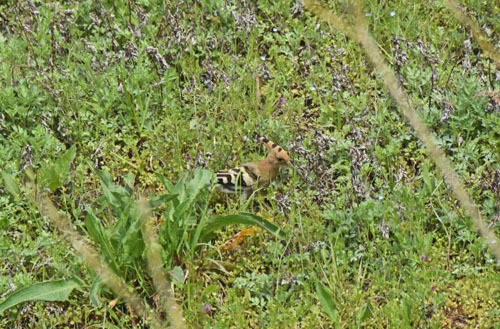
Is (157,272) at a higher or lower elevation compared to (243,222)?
higher

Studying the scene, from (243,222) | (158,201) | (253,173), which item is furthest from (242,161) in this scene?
(158,201)

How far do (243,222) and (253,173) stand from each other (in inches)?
23.0

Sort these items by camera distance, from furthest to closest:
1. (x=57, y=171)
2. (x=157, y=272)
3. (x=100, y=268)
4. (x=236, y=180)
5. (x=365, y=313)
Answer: (x=57, y=171) < (x=236, y=180) < (x=365, y=313) < (x=100, y=268) < (x=157, y=272)

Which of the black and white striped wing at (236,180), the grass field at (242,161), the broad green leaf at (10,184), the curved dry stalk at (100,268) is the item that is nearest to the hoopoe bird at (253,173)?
the black and white striped wing at (236,180)

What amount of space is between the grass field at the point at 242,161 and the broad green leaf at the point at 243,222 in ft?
0.07

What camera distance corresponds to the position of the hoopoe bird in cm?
500

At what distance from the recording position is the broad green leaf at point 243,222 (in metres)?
4.54

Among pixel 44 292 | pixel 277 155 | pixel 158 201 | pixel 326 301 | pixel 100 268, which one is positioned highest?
pixel 100 268

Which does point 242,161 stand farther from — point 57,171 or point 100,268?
point 100,268

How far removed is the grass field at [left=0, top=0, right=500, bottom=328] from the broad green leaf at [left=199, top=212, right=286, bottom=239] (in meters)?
0.02

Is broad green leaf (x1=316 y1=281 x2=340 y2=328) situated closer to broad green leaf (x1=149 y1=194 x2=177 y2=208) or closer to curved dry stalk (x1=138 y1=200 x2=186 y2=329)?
broad green leaf (x1=149 y1=194 x2=177 y2=208)

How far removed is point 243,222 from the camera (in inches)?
181

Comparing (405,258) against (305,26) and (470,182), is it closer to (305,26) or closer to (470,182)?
(470,182)

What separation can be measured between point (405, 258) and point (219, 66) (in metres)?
2.67
